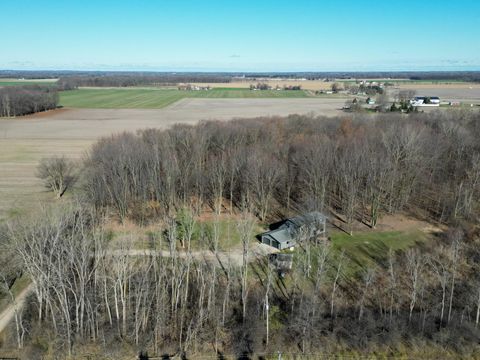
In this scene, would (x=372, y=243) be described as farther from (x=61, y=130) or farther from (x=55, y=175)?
(x=61, y=130)

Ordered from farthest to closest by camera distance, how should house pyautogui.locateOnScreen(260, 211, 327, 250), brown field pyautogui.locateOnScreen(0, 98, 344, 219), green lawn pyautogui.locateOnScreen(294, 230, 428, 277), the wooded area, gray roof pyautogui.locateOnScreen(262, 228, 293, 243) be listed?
brown field pyautogui.locateOnScreen(0, 98, 344, 219), gray roof pyautogui.locateOnScreen(262, 228, 293, 243), house pyautogui.locateOnScreen(260, 211, 327, 250), green lawn pyautogui.locateOnScreen(294, 230, 428, 277), the wooded area

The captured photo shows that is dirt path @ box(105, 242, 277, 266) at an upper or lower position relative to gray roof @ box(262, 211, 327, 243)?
lower

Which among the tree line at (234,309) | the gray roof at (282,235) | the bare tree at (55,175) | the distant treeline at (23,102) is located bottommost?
the tree line at (234,309)

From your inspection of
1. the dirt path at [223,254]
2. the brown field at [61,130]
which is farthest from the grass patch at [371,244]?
the brown field at [61,130]

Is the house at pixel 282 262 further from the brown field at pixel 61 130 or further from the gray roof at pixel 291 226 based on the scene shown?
the brown field at pixel 61 130

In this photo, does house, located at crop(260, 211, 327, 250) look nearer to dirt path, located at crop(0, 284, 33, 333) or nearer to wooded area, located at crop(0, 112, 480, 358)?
wooded area, located at crop(0, 112, 480, 358)

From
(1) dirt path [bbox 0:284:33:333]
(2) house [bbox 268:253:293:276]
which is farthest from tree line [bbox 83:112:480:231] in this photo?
(1) dirt path [bbox 0:284:33:333]
